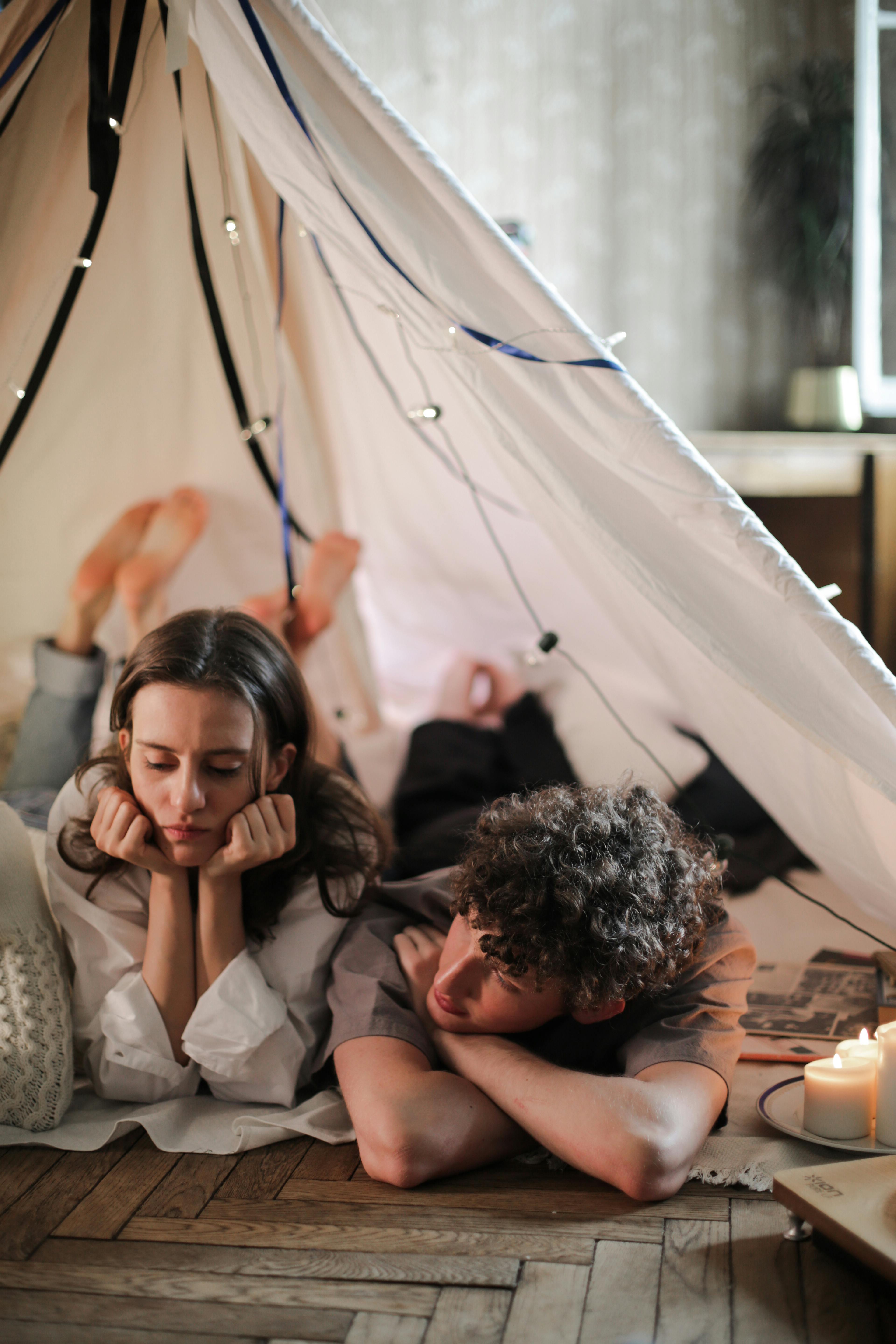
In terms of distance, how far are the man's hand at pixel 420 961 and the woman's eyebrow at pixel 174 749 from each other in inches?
12.9

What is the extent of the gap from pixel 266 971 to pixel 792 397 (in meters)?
2.82

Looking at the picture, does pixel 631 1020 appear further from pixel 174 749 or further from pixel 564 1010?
pixel 174 749

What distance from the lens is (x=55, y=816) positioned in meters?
1.39

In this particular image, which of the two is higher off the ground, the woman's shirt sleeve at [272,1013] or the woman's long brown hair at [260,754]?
the woman's long brown hair at [260,754]

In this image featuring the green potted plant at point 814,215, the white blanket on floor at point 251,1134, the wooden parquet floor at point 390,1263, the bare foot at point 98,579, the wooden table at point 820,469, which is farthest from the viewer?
the green potted plant at point 814,215

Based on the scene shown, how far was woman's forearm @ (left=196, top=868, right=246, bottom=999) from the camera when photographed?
51.3 inches

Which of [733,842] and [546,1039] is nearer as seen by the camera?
[546,1039]

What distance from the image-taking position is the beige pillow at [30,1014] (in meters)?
1.24

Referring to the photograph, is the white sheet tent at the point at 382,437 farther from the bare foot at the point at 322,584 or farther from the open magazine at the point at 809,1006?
the open magazine at the point at 809,1006

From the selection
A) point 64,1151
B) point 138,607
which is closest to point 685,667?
point 64,1151

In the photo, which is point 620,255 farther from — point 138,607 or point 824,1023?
point 824,1023

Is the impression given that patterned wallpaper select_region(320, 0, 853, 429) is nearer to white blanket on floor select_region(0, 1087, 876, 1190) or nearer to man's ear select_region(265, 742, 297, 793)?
man's ear select_region(265, 742, 297, 793)

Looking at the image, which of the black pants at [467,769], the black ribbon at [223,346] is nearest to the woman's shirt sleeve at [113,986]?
the black pants at [467,769]

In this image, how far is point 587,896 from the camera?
1102 mm
